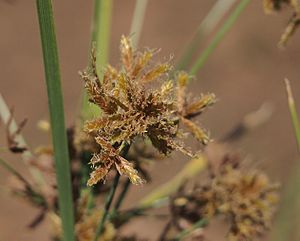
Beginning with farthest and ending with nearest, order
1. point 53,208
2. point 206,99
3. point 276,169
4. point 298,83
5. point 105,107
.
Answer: point 298,83
point 276,169
point 53,208
point 206,99
point 105,107

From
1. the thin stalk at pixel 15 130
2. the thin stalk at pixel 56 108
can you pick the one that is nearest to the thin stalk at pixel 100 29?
the thin stalk at pixel 15 130

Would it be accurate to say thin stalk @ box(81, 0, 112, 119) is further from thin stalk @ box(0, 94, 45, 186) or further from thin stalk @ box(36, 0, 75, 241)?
thin stalk @ box(36, 0, 75, 241)

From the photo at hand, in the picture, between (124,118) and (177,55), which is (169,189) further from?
(177,55)

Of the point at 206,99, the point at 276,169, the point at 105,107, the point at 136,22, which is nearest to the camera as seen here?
the point at 105,107

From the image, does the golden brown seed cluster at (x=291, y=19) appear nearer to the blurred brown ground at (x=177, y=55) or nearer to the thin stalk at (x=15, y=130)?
the thin stalk at (x=15, y=130)

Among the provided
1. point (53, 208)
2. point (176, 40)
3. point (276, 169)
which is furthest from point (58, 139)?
point (176, 40)

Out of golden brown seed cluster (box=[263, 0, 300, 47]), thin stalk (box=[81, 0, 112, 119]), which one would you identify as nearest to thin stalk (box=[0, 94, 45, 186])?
thin stalk (box=[81, 0, 112, 119])

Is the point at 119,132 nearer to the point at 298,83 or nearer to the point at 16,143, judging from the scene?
the point at 16,143
